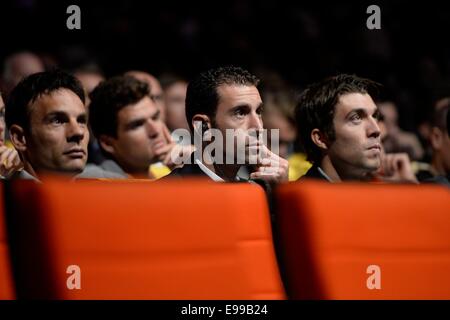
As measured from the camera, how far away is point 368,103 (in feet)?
3.92

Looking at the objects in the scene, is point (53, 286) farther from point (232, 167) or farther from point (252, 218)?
point (232, 167)

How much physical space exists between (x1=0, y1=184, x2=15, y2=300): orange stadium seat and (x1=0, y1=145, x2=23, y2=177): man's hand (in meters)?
0.36

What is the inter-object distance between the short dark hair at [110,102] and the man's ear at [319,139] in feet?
1.05

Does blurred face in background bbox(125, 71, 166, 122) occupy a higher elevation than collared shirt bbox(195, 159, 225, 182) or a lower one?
higher

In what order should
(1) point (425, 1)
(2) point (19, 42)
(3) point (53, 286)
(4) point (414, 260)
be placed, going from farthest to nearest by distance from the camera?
(1) point (425, 1)
(2) point (19, 42)
(4) point (414, 260)
(3) point (53, 286)

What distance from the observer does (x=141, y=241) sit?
0.79m

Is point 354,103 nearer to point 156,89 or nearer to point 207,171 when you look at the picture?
point 207,171

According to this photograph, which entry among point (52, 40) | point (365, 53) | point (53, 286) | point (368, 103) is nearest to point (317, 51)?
point (365, 53)

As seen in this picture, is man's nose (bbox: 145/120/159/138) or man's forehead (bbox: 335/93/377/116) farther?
man's nose (bbox: 145/120/159/138)

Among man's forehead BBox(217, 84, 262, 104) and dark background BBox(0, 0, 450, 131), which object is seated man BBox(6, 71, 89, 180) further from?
dark background BBox(0, 0, 450, 131)

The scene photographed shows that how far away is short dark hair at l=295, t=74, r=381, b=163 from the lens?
1210 millimetres

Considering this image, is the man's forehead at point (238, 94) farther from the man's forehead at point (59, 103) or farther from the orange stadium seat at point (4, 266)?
the orange stadium seat at point (4, 266)

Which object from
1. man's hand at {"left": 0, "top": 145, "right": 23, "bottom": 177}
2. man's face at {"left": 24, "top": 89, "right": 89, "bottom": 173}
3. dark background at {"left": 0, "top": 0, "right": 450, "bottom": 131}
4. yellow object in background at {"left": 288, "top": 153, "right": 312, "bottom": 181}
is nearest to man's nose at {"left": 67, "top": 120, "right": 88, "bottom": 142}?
man's face at {"left": 24, "top": 89, "right": 89, "bottom": 173}
